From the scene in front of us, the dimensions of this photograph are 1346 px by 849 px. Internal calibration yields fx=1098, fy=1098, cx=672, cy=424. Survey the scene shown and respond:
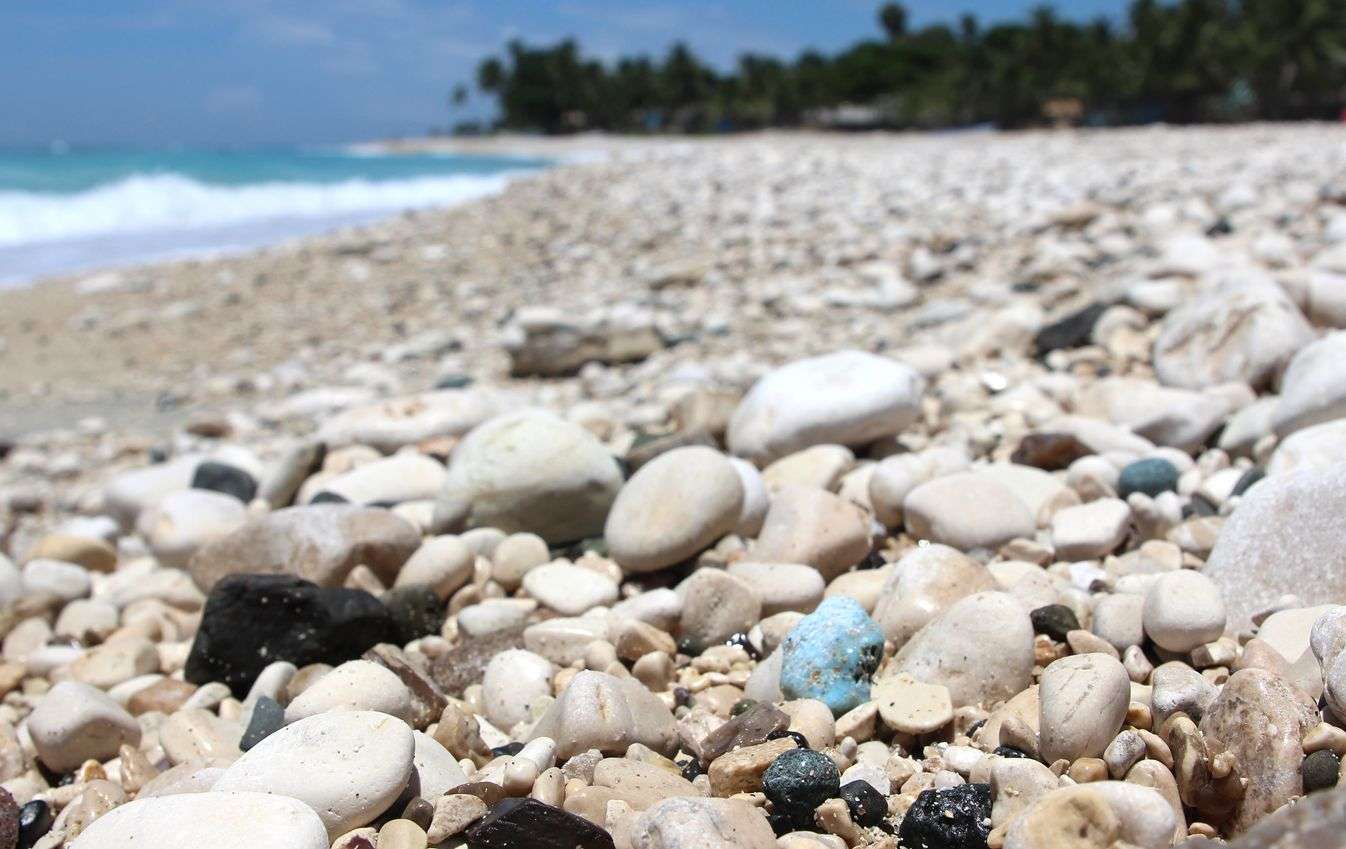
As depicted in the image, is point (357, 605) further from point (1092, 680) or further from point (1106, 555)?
point (1106, 555)

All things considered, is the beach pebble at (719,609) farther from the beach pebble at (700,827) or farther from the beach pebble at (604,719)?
the beach pebble at (700,827)

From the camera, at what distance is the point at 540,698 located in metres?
2.18

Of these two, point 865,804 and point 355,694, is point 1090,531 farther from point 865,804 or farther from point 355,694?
point 355,694

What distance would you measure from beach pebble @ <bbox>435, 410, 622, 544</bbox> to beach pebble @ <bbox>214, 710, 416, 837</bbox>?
1.24 meters

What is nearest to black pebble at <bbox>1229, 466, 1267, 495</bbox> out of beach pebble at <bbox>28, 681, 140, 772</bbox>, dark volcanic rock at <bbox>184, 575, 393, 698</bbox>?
dark volcanic rock at <bbox>184, 575, 393, 698</bbox>

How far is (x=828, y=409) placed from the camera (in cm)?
329

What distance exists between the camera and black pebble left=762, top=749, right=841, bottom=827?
1.69m

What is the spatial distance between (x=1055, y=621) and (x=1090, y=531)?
550 millimetres

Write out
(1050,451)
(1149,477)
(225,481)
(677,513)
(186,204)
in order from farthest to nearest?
(186,204)
(225,481)
(1050,451)
(1149,477)
(677,513)

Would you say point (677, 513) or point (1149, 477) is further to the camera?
point (1149, 477)

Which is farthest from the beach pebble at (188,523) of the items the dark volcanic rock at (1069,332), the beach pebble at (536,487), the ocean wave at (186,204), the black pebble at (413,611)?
the ocean wave at (186,204)

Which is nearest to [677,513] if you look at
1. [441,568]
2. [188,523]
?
[441,568]

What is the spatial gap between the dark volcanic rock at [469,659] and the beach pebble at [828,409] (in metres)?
1.13

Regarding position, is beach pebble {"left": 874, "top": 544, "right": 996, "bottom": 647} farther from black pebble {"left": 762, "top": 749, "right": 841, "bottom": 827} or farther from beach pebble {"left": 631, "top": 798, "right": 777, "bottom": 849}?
beach pebble {"left": 631, "top": 798, "right": 777, "bottom": 849}
